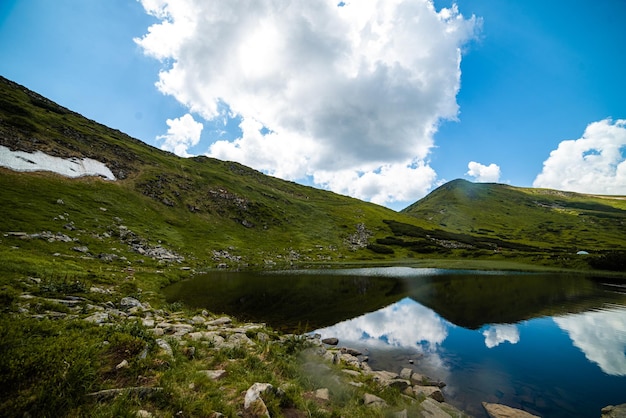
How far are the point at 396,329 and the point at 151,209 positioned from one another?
85290 mm

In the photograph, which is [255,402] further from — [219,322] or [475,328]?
[475,328]

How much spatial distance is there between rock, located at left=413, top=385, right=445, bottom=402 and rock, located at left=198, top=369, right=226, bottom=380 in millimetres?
9774

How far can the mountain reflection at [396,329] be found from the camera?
24.0 meters

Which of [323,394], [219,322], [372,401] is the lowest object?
[219,322]

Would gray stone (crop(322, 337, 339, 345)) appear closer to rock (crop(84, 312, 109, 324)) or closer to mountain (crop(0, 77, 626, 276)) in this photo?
rock (crop(84, 312, 109, 324))

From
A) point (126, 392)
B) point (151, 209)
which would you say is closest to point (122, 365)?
point (126, 392)

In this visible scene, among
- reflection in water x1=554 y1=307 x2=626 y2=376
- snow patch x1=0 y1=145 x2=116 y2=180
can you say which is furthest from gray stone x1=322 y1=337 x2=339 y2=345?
snow patch x1=0 y1=145 x2=116 y2=180

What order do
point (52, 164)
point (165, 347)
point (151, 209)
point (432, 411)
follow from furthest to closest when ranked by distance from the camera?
point (151, 209) < point (52, 164) < point (432, 411) < point (165, 347)

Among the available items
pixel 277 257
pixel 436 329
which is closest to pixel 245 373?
pixel 436 329

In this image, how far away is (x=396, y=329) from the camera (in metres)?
27.5

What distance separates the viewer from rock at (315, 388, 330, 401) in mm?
10853

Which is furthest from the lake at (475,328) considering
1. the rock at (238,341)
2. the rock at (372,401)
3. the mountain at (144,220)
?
the mountain at (144,220)

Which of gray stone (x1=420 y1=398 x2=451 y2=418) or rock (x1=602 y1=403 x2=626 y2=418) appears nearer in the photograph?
gray stone (x1=420 y1=398 x2=451 y2=418)

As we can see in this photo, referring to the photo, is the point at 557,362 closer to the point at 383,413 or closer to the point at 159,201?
the point at 383,413
